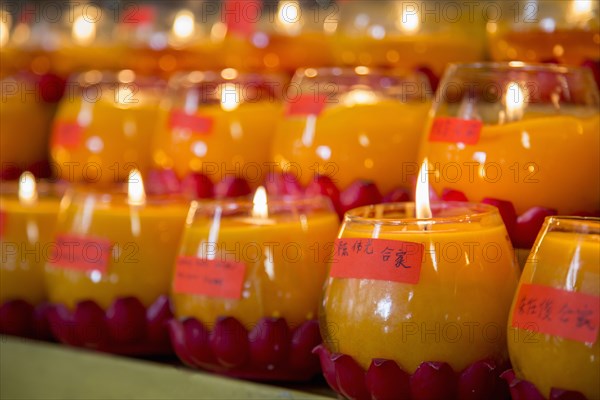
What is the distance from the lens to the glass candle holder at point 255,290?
1.06 meters

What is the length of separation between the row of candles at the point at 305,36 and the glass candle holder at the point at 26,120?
0.41ft

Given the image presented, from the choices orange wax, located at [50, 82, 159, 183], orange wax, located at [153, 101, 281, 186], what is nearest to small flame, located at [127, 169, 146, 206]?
orange wax, located at [153, 101, 281, 186]

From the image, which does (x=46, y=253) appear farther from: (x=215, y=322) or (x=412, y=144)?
(x=412, y=144)

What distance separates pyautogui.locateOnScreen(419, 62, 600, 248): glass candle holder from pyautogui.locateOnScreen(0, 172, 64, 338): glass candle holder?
0.67 meters

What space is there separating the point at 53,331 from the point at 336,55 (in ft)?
1.96

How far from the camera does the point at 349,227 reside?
93 cm

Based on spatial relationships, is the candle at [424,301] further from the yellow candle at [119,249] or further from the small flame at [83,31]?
the small flame at [83,31]

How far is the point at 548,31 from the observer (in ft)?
3.73

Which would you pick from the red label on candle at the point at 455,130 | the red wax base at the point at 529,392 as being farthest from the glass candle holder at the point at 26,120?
the red wax base at the point at 529,392

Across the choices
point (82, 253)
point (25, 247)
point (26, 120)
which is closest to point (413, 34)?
point (82, 253)

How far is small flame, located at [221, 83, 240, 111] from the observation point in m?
1.43

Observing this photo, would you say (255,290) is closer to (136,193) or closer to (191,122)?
(136,193)

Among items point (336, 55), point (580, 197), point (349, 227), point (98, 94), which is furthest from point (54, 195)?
point (580, 197)

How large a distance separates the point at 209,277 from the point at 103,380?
0.73 ft
